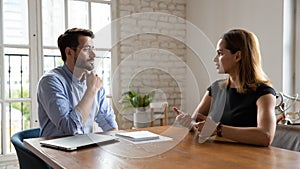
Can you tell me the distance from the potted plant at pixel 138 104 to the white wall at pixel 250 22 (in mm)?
358

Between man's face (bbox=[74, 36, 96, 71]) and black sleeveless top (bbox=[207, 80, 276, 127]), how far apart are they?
0.77 m

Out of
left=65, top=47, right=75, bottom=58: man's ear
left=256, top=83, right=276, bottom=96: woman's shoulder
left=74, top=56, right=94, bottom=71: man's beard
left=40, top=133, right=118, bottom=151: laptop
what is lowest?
left=40, top=133, right=118, bottom=151: laptop

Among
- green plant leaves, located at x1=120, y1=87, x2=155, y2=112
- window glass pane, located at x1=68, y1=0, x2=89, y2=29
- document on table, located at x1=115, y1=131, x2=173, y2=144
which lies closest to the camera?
document on table, located at x1=115, y1=131, x2=173, y2=144

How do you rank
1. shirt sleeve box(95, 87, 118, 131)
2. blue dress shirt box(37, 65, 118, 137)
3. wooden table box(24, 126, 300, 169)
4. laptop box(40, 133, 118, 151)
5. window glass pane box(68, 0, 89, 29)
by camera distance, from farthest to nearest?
window glass pane box(68, 0, 89, 29)
shirt sleeve box(95, 87, 118, 131)
blue dress shirt box(37, 65, 118, 137)
laptop box(40, 133, 118, 151)
wooden table box(24, 126, 300, 169)

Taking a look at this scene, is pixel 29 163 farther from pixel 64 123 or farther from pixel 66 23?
pixel 66 23

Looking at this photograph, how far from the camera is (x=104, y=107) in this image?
2100 mm

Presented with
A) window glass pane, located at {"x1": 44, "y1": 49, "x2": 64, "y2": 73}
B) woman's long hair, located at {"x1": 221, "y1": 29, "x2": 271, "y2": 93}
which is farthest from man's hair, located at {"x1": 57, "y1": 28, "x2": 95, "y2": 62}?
window glass pane, located at {"x1": 44, "y1": 49, "x2": 64, "y2": 73}

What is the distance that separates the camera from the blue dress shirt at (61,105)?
1.67 m

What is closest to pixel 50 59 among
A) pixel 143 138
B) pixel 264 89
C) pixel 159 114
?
pixel 159 114

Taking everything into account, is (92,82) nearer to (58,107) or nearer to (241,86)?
(58,107)

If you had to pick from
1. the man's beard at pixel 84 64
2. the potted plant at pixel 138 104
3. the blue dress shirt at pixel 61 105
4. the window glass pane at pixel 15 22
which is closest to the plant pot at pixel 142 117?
the potted plant at pixel 138 104

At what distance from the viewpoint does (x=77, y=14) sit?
3629 mm

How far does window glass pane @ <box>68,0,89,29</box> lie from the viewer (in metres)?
3.60

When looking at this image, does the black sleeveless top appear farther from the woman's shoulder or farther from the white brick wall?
the white brick wall
